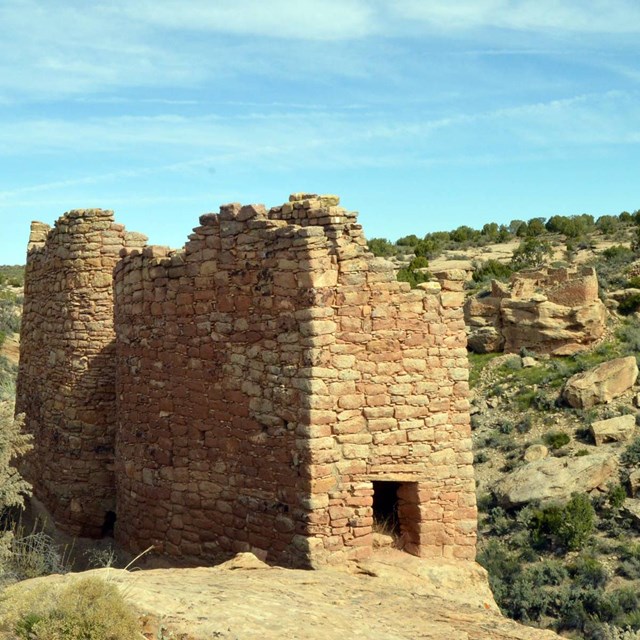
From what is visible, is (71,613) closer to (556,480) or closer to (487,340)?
(556,480)

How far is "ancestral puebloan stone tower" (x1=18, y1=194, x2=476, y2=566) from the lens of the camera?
7.50m

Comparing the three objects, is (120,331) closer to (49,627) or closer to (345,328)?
(345,328)

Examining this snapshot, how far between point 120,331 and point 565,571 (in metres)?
10.6

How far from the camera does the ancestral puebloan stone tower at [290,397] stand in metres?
Answer: 7.50

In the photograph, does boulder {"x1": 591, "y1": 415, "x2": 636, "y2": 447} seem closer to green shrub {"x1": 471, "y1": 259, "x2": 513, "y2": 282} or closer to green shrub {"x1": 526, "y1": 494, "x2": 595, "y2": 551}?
green shrub {"x1": 526, "y1": 494, "x2": 595, "y2": 551}

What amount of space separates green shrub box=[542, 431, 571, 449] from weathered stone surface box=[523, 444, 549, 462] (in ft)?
0.95

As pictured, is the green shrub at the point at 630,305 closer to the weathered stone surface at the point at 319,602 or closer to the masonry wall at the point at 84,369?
the masonry wall at the point at 84,369

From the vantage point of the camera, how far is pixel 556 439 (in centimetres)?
2105

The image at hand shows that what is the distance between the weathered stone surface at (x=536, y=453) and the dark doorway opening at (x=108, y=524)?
42.4 ft

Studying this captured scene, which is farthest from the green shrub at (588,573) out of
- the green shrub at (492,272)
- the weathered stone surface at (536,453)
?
the green shrub at (492,272)

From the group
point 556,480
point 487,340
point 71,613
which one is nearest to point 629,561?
point 556,480

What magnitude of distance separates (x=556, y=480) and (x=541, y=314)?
848 cm

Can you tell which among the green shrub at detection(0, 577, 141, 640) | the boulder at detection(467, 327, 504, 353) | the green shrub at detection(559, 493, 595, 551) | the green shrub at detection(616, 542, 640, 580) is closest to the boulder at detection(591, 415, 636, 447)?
the green shrub at detection(559, 493, 595, 551)

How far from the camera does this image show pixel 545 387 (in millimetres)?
24141
